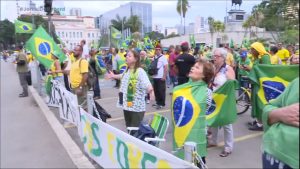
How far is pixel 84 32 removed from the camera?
400 ft

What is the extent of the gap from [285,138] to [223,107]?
11.3 ft

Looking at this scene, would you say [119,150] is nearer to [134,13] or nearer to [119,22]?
[119,22]

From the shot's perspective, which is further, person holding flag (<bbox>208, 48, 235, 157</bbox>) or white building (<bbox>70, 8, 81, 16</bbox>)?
white building (<bbox>70, 8, 81, 16</bbox>)

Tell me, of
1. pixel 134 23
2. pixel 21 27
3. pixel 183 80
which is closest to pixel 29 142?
pixel 183 80

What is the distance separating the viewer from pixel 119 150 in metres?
3.27

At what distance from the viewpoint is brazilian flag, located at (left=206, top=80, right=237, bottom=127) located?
16.1 ft

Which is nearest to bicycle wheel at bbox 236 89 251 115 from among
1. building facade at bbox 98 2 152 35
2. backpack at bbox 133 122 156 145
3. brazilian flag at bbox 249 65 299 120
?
brazilian flag at bbox 249 65 299 120

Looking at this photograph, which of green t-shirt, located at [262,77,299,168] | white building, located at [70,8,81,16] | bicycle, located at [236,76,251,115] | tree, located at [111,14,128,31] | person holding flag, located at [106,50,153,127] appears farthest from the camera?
white building, located at [70,8,81,16]

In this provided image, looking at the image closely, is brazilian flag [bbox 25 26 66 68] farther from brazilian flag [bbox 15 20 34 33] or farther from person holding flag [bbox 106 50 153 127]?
brazilian flag [bbox 15 20 34 33]

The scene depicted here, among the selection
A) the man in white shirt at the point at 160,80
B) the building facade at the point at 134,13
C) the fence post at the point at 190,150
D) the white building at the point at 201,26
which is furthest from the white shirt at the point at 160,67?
the building facade at the point at 134,13

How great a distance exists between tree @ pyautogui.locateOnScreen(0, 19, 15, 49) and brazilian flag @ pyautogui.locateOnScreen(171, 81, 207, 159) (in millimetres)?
96096

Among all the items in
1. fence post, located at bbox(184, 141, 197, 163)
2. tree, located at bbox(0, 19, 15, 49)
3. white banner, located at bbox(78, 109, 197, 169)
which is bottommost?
white banner, located at bbox(78, 109, 197, 169)

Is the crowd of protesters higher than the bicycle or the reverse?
higher

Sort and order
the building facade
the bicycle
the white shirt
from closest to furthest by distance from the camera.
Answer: the bicycle < the white shirt < the building facade
